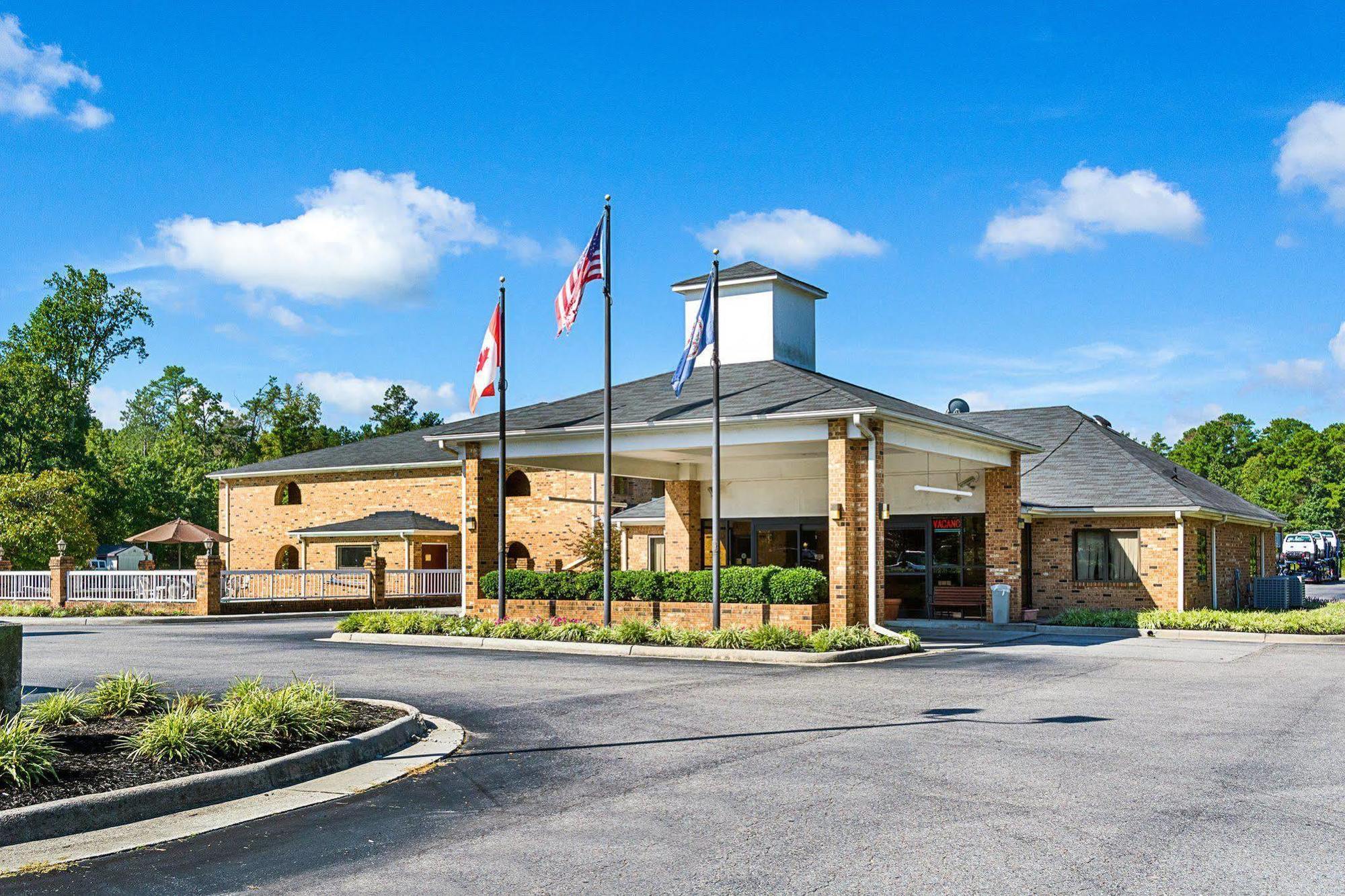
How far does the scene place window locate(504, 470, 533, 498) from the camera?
136ft

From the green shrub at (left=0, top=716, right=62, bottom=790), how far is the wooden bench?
2289cm

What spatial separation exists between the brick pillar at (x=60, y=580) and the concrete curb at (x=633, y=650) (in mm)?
17218

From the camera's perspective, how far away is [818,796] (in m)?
7.96

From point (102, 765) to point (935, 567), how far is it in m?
23.0

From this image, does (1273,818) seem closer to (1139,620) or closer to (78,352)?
(1139,620)

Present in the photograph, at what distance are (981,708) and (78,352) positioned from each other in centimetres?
6912

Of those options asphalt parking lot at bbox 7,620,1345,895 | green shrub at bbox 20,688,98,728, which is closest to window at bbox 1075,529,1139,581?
asphalt parking lot at bbox 7,620,1345,895

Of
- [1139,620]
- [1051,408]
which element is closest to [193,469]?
[1051,408]

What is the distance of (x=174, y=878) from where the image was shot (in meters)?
6.11

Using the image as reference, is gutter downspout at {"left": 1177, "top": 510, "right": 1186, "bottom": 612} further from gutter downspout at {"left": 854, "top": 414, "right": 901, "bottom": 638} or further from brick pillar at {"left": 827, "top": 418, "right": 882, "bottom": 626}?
gutter downspout at {"left": 854, "top": 414, "right": 901, "bottom": 638}

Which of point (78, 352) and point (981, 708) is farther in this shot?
point (78, 352)

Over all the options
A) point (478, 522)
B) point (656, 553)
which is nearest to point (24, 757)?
point (478, 522)

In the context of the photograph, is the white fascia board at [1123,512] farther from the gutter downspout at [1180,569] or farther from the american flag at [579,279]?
the american flag at [579,279]

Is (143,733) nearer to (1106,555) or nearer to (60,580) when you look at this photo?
(1106,555)
